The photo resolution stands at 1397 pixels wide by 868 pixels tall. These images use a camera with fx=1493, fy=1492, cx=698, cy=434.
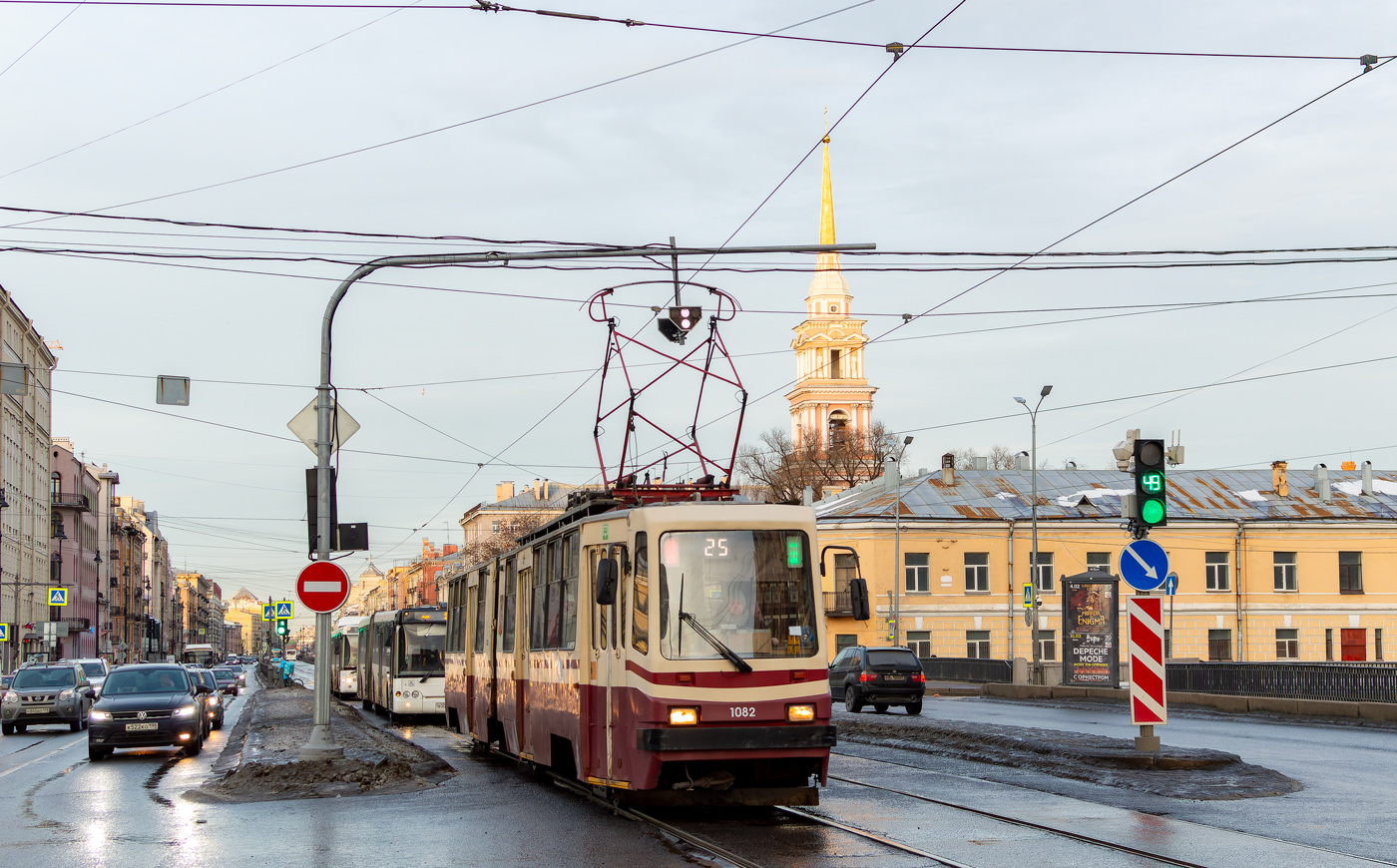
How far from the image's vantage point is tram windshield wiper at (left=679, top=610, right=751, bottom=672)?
12266 millimetres

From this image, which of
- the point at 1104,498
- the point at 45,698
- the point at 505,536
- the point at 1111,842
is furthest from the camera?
the point at 505,536

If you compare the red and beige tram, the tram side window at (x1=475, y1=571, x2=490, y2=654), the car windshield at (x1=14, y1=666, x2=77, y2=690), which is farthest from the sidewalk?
the car windshield at (x1=14, y1=666, x2=77, y2=690)

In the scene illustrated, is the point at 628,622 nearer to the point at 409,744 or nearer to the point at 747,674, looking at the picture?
the point at 747,674

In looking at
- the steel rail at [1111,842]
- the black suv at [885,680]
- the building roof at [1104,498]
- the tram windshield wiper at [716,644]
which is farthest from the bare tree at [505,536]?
the tram windshield wiper at [716,644]

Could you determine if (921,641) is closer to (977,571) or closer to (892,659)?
(977,571)

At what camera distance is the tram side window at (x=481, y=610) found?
65.1 feet

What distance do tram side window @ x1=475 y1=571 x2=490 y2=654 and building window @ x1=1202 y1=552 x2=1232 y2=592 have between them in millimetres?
49751

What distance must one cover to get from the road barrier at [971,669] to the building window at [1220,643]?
15.7 metres

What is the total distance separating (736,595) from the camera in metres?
12.6

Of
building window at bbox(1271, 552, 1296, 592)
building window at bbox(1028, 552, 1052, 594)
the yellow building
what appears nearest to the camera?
the yellow building

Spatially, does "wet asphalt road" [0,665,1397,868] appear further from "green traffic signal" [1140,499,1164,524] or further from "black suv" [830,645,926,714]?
"black suv" [830,645,926,714]

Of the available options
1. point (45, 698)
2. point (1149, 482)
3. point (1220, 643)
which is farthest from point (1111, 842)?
point (1220, 643)

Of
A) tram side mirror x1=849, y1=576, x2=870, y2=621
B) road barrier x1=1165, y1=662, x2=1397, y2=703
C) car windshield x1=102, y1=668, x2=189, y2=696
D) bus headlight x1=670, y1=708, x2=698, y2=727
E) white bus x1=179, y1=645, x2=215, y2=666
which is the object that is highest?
tram side mirror x1=849, y1=576, x2=870, y2=621

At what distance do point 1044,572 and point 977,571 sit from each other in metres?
2.95
